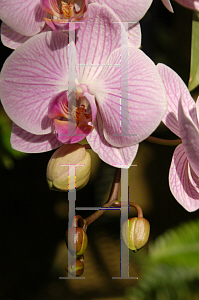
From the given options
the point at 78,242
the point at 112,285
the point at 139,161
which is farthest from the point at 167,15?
the point at 112,285

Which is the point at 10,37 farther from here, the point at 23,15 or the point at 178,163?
the point at 178,163

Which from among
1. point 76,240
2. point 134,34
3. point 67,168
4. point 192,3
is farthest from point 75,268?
point 192,3

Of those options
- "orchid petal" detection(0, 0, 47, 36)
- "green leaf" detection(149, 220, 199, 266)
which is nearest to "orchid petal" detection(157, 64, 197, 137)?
"orchid petal" detection(0, 0, 47, 36)

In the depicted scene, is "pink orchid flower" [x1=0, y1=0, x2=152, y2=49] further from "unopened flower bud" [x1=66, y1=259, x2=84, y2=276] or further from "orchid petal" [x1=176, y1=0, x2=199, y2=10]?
"unopened flower bud" [x1=66, y1=259, x2=84, y2=276]

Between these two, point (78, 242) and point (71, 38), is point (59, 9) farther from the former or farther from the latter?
point (78, 242)

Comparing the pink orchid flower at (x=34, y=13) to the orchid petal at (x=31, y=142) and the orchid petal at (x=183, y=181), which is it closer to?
the orchid petal at (x=31, y=142)

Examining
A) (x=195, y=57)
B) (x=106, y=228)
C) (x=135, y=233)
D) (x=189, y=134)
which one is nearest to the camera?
(x=189, y=134)

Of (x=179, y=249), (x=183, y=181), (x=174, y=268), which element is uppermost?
(x=183, y=181)
